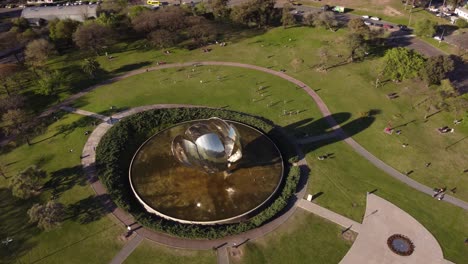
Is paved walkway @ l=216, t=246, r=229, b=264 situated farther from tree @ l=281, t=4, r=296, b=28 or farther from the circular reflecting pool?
tree @ l=281, t=4, r=296, b=28

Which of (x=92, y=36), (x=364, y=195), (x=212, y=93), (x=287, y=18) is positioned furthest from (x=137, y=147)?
(x=287, y=18)

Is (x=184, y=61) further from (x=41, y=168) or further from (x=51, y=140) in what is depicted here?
(x=41, y=168)

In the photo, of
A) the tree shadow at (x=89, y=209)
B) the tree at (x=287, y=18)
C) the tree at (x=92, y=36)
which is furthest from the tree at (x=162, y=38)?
the tree shadow at (x=89, y=209)

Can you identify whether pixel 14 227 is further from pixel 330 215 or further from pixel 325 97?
pixel 325 97

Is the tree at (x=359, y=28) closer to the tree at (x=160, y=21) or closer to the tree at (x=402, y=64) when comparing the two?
the tree at (x=402, y=64)

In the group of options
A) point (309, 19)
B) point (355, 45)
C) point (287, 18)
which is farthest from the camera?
point (309, 19)
